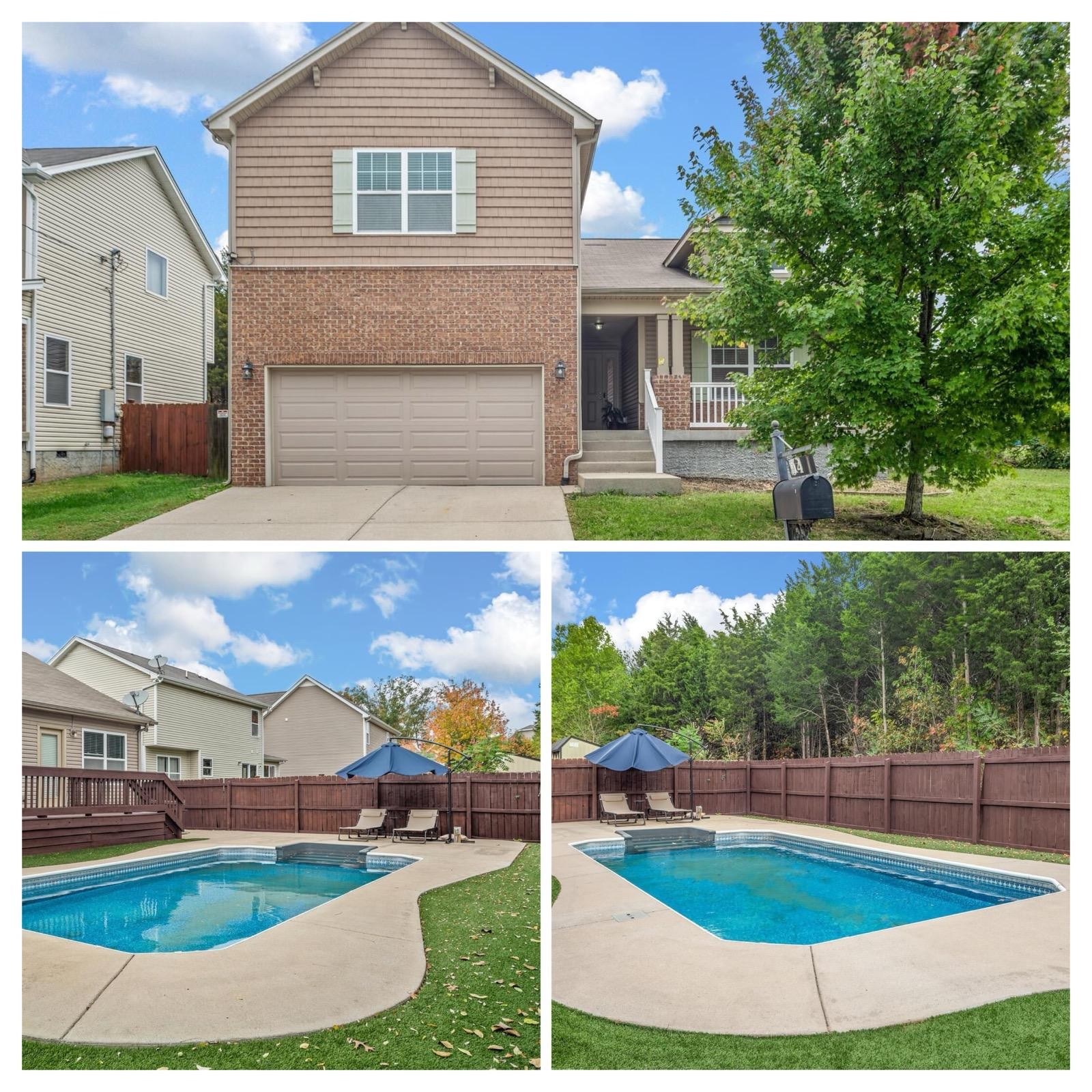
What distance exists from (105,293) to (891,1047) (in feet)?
54.2

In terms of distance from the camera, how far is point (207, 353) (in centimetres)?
2014

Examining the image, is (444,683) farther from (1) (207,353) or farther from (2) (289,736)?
(1) (207,353)

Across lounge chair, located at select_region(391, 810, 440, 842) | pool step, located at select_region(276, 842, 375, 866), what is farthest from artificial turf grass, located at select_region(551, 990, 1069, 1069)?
lounge chair, located at select_region(391, 810, 440, 842)

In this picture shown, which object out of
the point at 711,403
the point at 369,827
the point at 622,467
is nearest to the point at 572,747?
the point at 369,827

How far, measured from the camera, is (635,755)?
12.7 metres

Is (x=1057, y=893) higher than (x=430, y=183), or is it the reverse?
(x=430, y=183)

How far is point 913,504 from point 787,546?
546 cm

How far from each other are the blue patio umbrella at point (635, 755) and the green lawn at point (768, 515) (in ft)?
11.6

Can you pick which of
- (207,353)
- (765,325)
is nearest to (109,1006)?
(765,325)

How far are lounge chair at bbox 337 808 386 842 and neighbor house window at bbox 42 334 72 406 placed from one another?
8.19 m

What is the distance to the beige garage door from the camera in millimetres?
12531

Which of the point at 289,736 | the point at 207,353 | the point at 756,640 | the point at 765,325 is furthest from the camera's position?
the point at 289,736

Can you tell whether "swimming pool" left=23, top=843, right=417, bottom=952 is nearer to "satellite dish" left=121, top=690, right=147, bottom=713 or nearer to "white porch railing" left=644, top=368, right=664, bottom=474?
"satellite dish" left=121, top=690, right=147, bottom=713

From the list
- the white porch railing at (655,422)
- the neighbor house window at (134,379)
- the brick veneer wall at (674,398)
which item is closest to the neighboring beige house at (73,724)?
the neighbor house window at (134,379)
